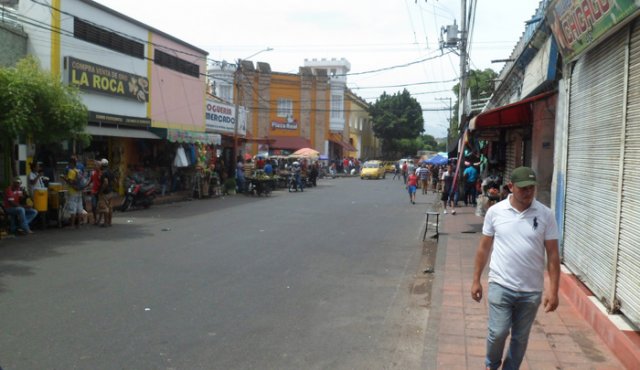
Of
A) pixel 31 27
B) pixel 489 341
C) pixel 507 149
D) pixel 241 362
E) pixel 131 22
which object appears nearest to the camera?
pixel 489 341

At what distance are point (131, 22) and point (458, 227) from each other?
14022mm

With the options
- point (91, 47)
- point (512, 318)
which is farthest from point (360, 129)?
point (512, 318)

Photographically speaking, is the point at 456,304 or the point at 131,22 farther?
the point at 131,22

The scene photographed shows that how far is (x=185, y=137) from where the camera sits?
70.6ft

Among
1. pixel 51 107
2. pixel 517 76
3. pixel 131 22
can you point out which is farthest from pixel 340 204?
pixel 51 107

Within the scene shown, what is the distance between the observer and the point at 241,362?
4.99 meters

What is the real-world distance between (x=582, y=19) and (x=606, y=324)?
3.50 meters

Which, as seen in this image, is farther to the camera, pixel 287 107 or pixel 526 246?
pixel 287 107

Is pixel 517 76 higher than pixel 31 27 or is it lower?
lower

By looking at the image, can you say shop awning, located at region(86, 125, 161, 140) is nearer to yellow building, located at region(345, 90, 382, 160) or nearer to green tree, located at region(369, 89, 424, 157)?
yellow building, located at region(345, 90, 382, 160)

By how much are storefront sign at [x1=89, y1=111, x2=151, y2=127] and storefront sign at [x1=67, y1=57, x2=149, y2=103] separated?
91cm

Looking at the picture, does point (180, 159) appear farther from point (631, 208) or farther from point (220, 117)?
point (631, 208)

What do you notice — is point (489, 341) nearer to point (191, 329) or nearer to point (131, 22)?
point (191, 329)

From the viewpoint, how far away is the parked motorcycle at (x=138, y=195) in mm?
17938
